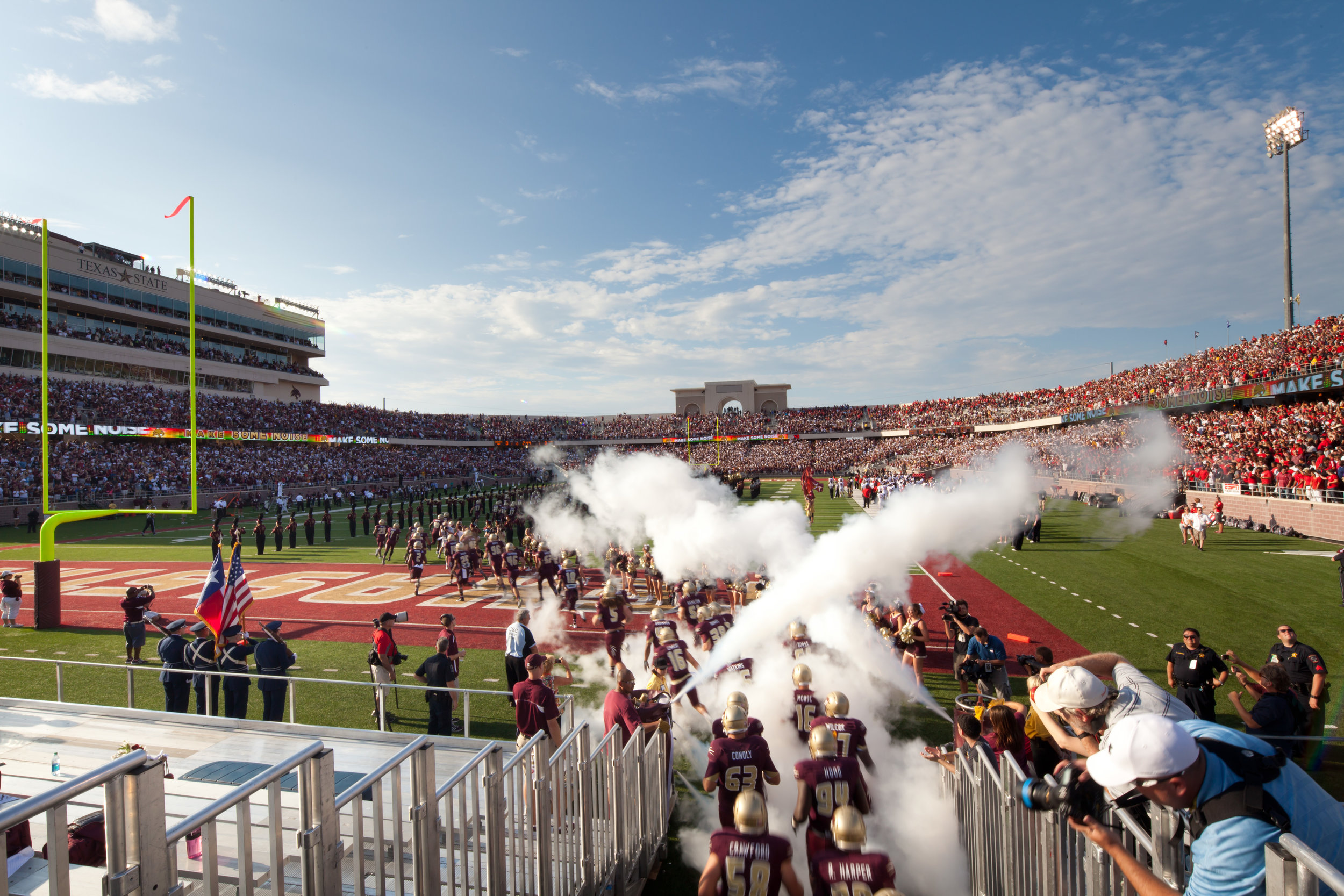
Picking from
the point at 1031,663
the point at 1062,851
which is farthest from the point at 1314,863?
the point at 1031,663

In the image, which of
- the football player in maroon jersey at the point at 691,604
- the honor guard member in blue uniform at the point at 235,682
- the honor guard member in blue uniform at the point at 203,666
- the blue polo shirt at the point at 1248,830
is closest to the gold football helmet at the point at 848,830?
the blue polo shirt at the point at 1248,830

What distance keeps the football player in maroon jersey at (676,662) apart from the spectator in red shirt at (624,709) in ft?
5.21

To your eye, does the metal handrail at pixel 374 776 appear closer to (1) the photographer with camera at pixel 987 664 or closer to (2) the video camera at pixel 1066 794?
(2) the video camera at pixel 1066 794

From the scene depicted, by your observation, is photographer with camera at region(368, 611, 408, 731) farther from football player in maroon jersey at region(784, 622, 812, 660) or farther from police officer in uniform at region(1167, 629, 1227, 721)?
police officer in uniform at region(1167, 629, 1227, 721)

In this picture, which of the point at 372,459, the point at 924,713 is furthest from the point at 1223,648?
the point at 372,459

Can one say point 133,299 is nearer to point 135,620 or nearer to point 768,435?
point 135,620

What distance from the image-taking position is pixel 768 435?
239ft

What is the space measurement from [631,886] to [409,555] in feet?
45.1

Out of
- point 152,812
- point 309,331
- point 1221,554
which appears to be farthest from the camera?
point 309,331

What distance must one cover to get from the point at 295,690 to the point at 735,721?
689 centimetres

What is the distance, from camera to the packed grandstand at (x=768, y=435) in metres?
27.9

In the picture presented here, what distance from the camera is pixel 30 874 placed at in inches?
159

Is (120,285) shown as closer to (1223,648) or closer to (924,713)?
(924,713)

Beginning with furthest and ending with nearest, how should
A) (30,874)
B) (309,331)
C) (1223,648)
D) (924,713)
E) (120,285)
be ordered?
(309,331) < (120,285) < (1223,648) < (924,713) < (30,874)
